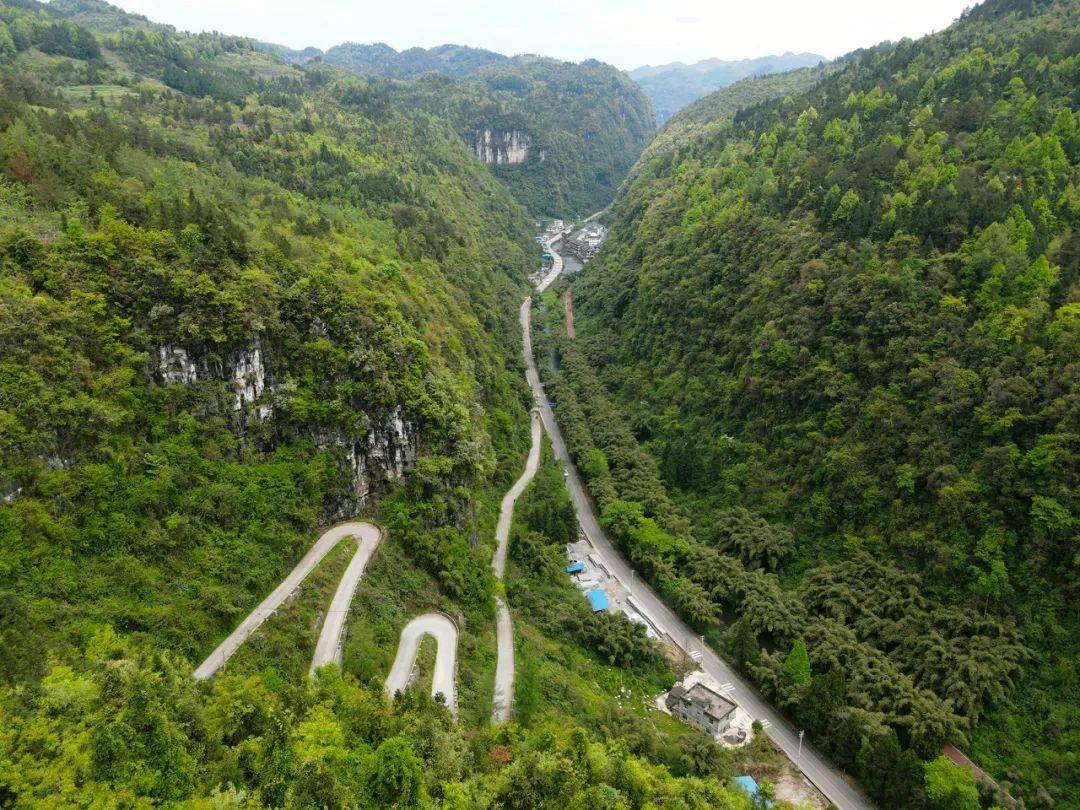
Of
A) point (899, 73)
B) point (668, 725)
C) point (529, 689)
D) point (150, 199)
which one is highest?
point (899, 73)

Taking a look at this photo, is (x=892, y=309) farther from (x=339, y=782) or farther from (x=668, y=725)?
(x=339, y=782)

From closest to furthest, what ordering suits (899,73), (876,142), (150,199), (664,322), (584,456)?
(150,199) → (584,456) → (876,142) → (664,322) → (899,73)

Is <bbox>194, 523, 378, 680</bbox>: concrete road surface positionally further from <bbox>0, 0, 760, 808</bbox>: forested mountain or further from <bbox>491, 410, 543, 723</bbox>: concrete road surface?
<bbox>491, 410, 543, 723</bbox>: concrete road surface

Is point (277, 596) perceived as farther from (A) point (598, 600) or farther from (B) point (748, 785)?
(B) point (748, 785)

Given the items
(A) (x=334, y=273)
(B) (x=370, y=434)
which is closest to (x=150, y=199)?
(A) (x=334, y=273)

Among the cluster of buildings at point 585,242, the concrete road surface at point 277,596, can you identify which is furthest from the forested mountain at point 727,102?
the concrete road surface at point 277,596

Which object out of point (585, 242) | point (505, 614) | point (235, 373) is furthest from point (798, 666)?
point (585, 242)

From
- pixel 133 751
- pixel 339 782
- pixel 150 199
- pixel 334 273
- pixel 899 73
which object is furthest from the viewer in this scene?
pixel 899 73
